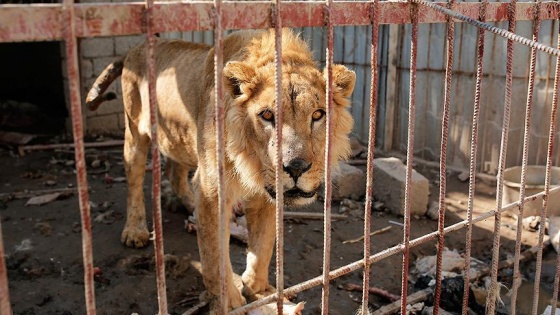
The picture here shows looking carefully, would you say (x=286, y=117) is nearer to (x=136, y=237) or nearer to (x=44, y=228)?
(x=136, y=237)

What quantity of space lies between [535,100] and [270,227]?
470cm

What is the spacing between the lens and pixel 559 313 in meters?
4.16

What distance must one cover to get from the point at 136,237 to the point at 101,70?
4.97m

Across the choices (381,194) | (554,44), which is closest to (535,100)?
(554,44)

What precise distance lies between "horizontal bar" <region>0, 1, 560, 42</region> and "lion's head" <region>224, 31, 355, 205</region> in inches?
28.1

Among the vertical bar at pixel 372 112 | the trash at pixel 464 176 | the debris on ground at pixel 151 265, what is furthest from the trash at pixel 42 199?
the trash at pixel 464 176

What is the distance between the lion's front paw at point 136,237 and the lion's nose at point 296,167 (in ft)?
9.47

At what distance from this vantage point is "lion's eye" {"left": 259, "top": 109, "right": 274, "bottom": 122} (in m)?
3.17

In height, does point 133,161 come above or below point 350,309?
above

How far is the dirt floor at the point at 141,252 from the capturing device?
452 cm

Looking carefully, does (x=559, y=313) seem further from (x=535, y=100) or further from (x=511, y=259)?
(x=535, y=100)

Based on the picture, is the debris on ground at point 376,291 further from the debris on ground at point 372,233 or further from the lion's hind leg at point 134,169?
the lion's hind leg at point 134,169

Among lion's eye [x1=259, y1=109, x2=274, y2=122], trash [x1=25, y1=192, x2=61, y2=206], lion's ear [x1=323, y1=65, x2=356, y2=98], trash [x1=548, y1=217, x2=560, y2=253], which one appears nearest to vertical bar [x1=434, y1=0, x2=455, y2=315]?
lion's ear [x1=323, y1=65, x2=356, y2=98]

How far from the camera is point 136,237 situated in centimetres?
537
